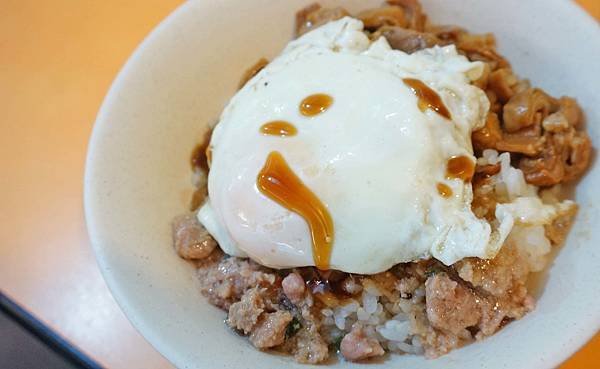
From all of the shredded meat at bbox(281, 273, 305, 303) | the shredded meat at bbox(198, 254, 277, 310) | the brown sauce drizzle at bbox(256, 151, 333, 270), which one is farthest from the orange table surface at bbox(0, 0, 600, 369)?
the brown sauce drizzle at bbox(256, 151, 333, 270)

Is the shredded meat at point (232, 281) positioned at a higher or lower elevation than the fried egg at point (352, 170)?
lower

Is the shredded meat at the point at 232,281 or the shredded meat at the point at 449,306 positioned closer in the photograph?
the shredded meat at the point at 449,306

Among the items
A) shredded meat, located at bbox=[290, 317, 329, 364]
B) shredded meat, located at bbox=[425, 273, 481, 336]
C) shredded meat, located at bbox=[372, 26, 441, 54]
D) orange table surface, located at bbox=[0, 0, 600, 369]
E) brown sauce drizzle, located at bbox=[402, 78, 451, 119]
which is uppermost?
brown sauce drizzle, located at bbox=[402, 78, 451, 119]

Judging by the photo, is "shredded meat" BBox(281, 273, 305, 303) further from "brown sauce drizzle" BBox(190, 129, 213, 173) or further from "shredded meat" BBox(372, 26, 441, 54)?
"shredded meat" BBox(372, 26, 441, 54)

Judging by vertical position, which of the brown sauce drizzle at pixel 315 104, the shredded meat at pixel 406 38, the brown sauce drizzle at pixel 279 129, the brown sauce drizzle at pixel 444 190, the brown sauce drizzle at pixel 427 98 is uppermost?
the brown sauce drizzle at pixel 427 98

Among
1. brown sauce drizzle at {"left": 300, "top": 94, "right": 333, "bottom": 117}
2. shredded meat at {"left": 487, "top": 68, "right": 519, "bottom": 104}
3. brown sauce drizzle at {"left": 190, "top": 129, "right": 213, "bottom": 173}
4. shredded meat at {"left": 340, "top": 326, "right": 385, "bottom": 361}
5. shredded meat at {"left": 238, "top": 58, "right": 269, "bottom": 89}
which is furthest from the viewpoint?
shredded meat at {"left": 238, "top": 58, "right": 269, "bottom": 89}

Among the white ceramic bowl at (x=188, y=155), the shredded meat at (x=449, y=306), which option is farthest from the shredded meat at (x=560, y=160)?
the shredded meat at (x=449, y=306)

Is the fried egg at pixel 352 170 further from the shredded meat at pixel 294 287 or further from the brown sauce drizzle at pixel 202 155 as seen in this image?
the brown sauce drizzle at pixel 202 155
